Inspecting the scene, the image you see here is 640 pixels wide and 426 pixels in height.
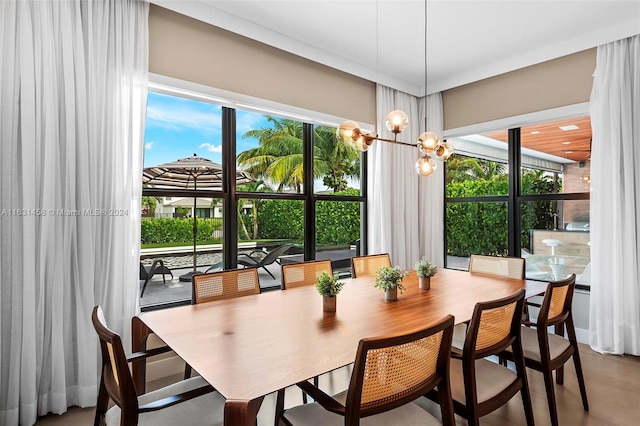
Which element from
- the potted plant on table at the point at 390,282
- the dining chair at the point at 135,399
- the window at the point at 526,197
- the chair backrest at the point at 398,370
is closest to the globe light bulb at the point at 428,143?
the potted plant on table at the point at 390,282

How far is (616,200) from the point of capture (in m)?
3.23

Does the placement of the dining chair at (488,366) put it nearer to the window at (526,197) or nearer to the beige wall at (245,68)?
the window at (526,197)

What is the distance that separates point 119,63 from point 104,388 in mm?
2195

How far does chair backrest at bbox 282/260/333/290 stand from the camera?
109 inches

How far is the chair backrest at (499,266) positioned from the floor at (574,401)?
84cm

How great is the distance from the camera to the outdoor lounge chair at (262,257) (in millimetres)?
3546

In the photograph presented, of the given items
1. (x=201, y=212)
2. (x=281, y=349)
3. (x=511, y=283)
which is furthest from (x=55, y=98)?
(x=511, y=283)

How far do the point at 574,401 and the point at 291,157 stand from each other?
3142 mm

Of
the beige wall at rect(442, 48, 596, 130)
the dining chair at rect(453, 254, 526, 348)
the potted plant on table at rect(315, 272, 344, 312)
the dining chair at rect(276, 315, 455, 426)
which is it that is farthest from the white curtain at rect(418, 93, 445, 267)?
the dining chair at rect(276, 315, 455, 426)

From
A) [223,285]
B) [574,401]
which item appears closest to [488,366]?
[574,401]

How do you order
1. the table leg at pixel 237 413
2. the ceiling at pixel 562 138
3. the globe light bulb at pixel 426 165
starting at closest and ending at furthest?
the table leg at pixel 237 413
the globe light bulb at pixel 426 165
the ceiling at pixel 562 138

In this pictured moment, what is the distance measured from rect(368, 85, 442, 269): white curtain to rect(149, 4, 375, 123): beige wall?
1.46ft

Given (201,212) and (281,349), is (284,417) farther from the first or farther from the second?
(201,212)

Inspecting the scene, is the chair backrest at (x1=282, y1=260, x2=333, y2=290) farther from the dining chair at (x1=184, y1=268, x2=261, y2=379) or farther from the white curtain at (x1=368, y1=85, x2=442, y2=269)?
the white curtain at (x1=368, y1=85, x2=442, y2=269)
